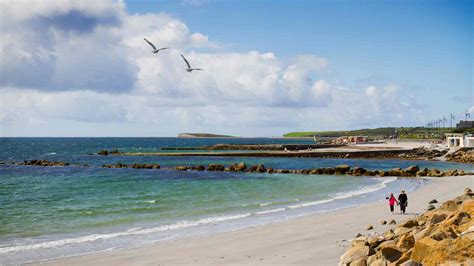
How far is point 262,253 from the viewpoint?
15930 mm

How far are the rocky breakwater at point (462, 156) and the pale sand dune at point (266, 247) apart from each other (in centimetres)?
5611

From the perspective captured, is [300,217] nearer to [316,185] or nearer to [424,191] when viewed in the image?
[424,191]

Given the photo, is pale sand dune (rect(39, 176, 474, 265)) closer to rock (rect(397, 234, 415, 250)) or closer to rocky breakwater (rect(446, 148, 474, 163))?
rock (rect(397, 234, 415, 250))

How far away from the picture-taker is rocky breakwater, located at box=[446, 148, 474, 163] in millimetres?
73075

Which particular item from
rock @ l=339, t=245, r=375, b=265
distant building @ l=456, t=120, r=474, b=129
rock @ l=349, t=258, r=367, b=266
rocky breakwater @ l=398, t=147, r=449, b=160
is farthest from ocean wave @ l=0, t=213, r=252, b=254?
distant building @ l=456, t=120, r=474, b=129

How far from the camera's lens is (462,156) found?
7656cm

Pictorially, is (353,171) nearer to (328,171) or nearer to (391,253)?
(328,171)

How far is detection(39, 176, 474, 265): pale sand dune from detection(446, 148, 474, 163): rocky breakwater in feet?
184

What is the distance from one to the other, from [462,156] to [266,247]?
69.0m

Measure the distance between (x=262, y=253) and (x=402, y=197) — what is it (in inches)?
425

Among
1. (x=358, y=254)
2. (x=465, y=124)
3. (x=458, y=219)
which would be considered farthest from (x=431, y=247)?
(x=465, y=124)

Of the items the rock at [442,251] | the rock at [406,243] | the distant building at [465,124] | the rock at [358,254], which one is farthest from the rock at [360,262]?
the distant building at [465,124]

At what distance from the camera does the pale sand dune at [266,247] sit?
15.0 metres

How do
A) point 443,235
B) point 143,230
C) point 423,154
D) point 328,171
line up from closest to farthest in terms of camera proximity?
point 443,235 < point 143,230 < point 328,171 < point 423,154
